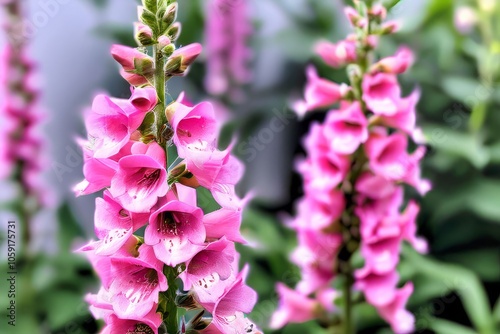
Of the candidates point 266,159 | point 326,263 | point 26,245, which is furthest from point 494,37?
point 26,245

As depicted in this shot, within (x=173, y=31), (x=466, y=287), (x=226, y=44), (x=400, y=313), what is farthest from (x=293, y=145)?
(x=173, y=31)

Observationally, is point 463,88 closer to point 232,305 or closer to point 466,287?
point 466,287

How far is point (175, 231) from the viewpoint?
2.13ft

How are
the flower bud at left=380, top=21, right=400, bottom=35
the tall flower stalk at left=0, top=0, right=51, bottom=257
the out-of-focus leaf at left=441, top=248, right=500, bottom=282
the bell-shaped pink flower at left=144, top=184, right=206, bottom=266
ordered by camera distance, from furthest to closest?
the out-of-focus leaf at left=441, top=248, right=500, bottom=282
the tall flower stalk at left=0, top=0, right=51, bottom=257
the flower bud at left=380, top=21, right=400, bottom=35
the bell-shaped pink flower at left=144, top=184, right=206, bottom=266

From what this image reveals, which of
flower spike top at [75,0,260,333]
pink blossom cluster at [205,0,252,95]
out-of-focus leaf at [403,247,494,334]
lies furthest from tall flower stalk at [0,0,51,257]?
flower spike top at [75,0,260,333]

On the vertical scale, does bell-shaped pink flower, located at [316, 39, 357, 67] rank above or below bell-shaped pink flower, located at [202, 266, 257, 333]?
above

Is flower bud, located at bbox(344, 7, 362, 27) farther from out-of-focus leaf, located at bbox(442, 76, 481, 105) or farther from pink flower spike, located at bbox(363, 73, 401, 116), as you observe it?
out-of-focus leaf, located at bbox(442, 76, 481, 105)

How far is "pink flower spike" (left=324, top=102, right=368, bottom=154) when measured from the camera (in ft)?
3.42

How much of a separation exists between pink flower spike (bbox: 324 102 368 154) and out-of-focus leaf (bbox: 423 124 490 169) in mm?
727

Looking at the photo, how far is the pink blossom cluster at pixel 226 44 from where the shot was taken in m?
2.13

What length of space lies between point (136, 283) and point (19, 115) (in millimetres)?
1195

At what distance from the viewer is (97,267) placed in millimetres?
646

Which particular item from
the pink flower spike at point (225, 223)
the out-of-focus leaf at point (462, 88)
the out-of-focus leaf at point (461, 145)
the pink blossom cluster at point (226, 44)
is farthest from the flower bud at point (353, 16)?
the pink blossom cluster at point (226, 44)

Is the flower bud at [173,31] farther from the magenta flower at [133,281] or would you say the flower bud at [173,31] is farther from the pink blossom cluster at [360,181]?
the pink blossom cluster at [360,181]
